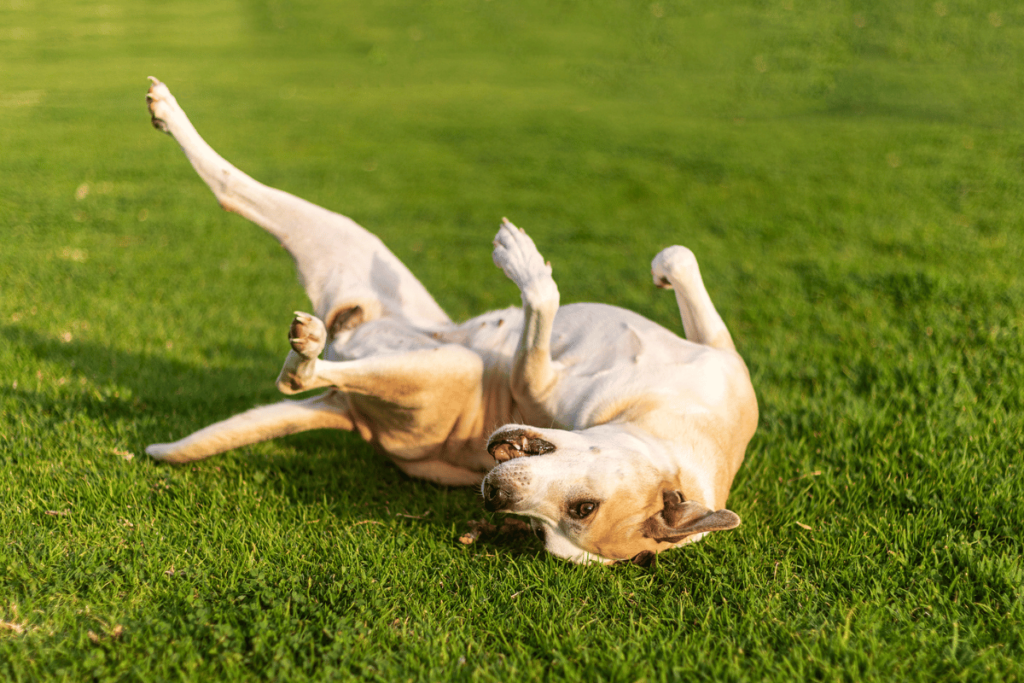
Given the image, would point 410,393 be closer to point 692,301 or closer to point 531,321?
point 531,321

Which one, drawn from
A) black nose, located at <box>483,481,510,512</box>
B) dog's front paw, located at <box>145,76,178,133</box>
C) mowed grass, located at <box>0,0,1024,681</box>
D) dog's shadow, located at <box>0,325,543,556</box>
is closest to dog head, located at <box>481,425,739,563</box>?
black nose, located at <box>483,481,510,512</box>

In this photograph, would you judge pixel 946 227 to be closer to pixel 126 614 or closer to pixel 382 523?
pixel 382 523

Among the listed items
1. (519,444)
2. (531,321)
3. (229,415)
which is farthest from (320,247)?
(519,444)

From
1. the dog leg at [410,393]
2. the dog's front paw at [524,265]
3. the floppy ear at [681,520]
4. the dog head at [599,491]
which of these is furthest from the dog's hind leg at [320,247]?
the floppy ear at [681,520]

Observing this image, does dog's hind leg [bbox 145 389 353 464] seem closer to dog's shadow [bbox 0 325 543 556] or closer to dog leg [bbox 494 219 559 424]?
dog's shadow [bbox 0 325 543 556]

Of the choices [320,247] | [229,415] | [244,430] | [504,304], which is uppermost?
[320,247]

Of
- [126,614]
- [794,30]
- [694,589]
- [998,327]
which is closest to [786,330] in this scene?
[998,327]

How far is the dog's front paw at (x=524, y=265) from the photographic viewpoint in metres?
3.34

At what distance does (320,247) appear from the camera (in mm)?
4168

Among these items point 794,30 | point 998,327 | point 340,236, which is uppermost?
point 794,30

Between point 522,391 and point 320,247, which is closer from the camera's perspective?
point 522,391

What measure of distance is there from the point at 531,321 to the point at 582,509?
91 cm

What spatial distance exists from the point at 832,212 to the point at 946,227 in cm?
143

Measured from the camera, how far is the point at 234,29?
22703 mm
